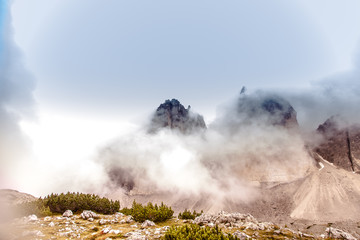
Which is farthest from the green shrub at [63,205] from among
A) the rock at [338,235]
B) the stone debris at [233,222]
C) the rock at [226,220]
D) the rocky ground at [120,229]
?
the rock at [338,235]

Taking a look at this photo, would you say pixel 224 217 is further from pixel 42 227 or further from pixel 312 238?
pixel 42 227

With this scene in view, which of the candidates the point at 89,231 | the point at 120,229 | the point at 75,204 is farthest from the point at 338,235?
the point at 75,204

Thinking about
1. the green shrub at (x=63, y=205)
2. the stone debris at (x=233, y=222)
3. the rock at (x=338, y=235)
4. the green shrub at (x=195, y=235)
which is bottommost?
the rock at (x=338, y=235)

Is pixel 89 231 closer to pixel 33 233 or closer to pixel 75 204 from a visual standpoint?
pixel 33 233

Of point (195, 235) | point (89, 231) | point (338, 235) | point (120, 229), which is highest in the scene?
point (89, 231)

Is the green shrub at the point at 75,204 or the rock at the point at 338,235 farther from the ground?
the green shrub at the point at 75,204

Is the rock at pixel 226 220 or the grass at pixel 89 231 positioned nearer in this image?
the grass at pixel 89 231

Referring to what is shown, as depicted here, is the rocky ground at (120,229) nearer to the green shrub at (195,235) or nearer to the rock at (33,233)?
the rock at (33,233)

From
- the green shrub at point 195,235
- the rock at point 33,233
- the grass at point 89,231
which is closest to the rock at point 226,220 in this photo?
the grass at point 89,231

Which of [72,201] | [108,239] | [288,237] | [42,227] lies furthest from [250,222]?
[72,201]

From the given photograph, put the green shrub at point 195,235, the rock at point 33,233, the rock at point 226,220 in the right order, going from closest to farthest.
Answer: the green shrub at point 195,235
the rock at point 33,233
the rock at point 226,220

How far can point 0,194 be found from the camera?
1244cm

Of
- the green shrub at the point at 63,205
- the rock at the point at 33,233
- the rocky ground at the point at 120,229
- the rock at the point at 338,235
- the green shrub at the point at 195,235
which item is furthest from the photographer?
the green shrub at the point at 63,205

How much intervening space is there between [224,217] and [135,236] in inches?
807
